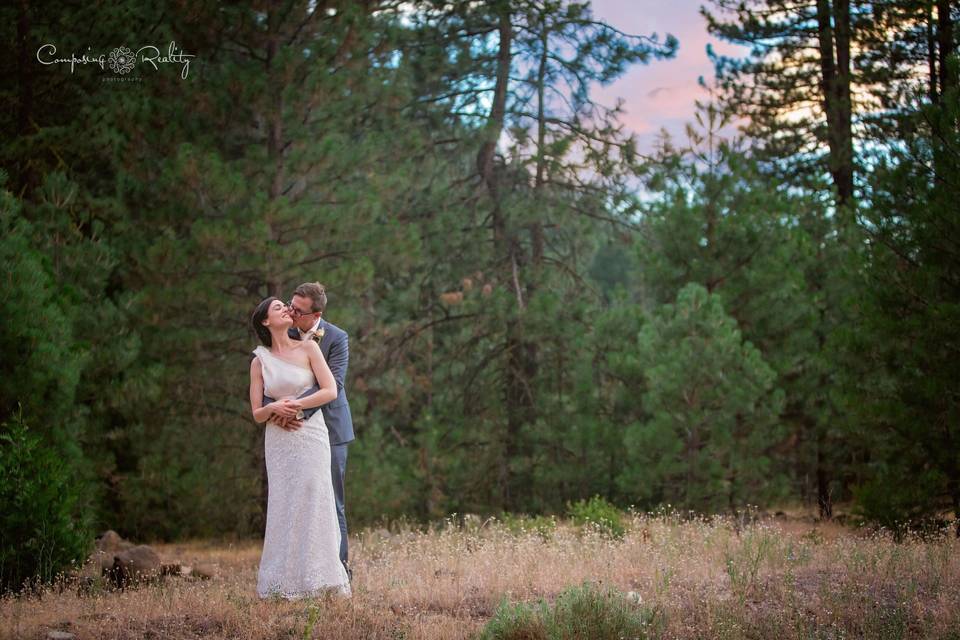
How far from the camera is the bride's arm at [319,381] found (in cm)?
623

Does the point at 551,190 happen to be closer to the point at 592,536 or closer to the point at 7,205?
the point at 592,536

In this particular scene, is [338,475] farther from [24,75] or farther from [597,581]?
[24,75]

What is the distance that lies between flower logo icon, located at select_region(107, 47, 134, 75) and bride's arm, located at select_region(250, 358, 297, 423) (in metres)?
7.29

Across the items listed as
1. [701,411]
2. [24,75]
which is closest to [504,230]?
[701,411]

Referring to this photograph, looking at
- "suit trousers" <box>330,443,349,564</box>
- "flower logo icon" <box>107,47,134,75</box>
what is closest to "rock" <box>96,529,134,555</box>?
"suit trousers" <box>330,443,349,564</box>

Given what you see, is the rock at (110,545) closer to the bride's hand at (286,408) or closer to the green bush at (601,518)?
the bride's hand at (286,408)

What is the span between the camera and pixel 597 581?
6.77 metres

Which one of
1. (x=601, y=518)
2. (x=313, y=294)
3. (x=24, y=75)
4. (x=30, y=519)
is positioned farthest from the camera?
(x=24, y=75)

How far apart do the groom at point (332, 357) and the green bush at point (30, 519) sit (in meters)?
2.33

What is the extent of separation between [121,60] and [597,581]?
9.42 m

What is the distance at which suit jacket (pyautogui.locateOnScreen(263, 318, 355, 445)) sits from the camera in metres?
6.70

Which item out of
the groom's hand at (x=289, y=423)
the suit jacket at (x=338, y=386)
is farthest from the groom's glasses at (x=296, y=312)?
the groom's hand at (x=289, y=423)

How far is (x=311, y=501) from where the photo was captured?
6.19 m

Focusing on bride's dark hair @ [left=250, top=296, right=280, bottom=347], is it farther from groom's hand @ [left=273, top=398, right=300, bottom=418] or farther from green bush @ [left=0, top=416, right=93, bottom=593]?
green bush @ [left=0, top=416, right=93, bottom=593]
